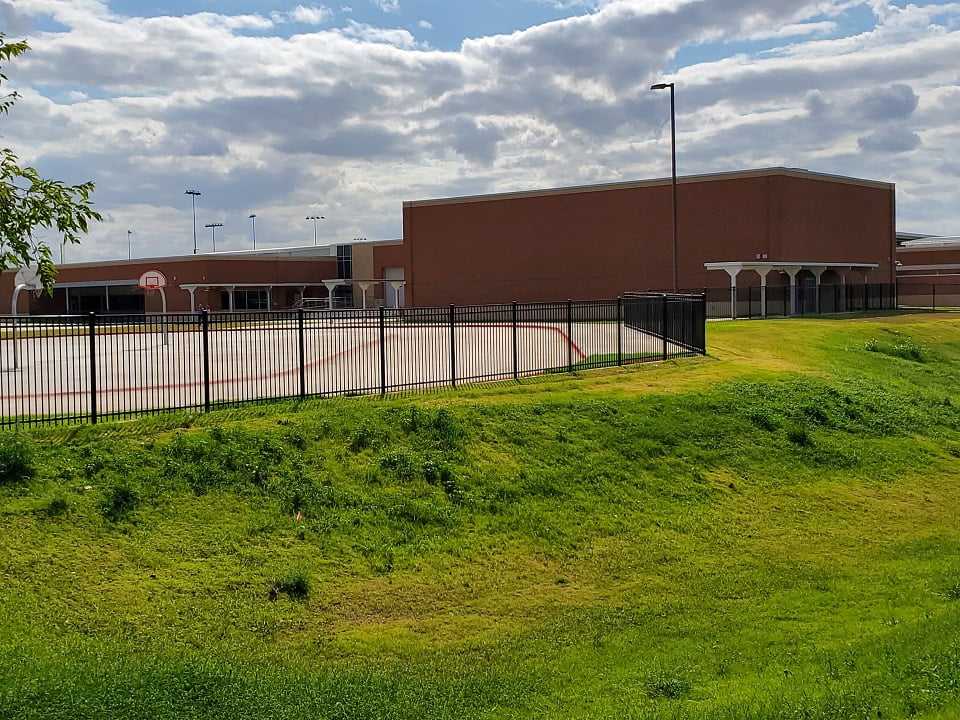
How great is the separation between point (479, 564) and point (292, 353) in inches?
470

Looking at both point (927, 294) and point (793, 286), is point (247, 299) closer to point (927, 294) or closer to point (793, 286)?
point (793, 286)

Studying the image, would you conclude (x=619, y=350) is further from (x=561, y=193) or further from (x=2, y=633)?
(x=561, y=193)

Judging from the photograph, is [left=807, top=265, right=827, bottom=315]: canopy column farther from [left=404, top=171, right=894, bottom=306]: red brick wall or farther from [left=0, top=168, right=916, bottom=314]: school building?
[left=404, top=171, right=894, bottom=306]: red brick wall

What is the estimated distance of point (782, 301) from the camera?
53656 mm

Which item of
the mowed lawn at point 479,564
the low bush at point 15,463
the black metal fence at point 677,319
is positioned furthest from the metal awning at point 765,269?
the low bush at point 15,463

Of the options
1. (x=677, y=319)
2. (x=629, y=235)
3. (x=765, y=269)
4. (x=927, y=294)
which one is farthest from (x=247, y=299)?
(x=677, y=319)

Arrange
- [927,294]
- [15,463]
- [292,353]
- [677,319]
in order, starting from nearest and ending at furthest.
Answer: [15,463] → [292,353] → [677,319] → [927,294]

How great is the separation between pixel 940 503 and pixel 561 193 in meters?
44.2

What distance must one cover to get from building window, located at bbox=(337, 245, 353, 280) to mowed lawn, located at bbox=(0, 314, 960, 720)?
63.0 metres

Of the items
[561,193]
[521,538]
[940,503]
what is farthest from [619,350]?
[561,193]

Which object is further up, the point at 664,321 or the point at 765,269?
the point at 765,269

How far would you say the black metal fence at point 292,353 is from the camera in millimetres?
16953

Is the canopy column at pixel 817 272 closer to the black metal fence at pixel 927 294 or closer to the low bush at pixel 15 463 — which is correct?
the black metal fence at pixel 927 294

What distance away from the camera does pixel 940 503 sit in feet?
59.6
